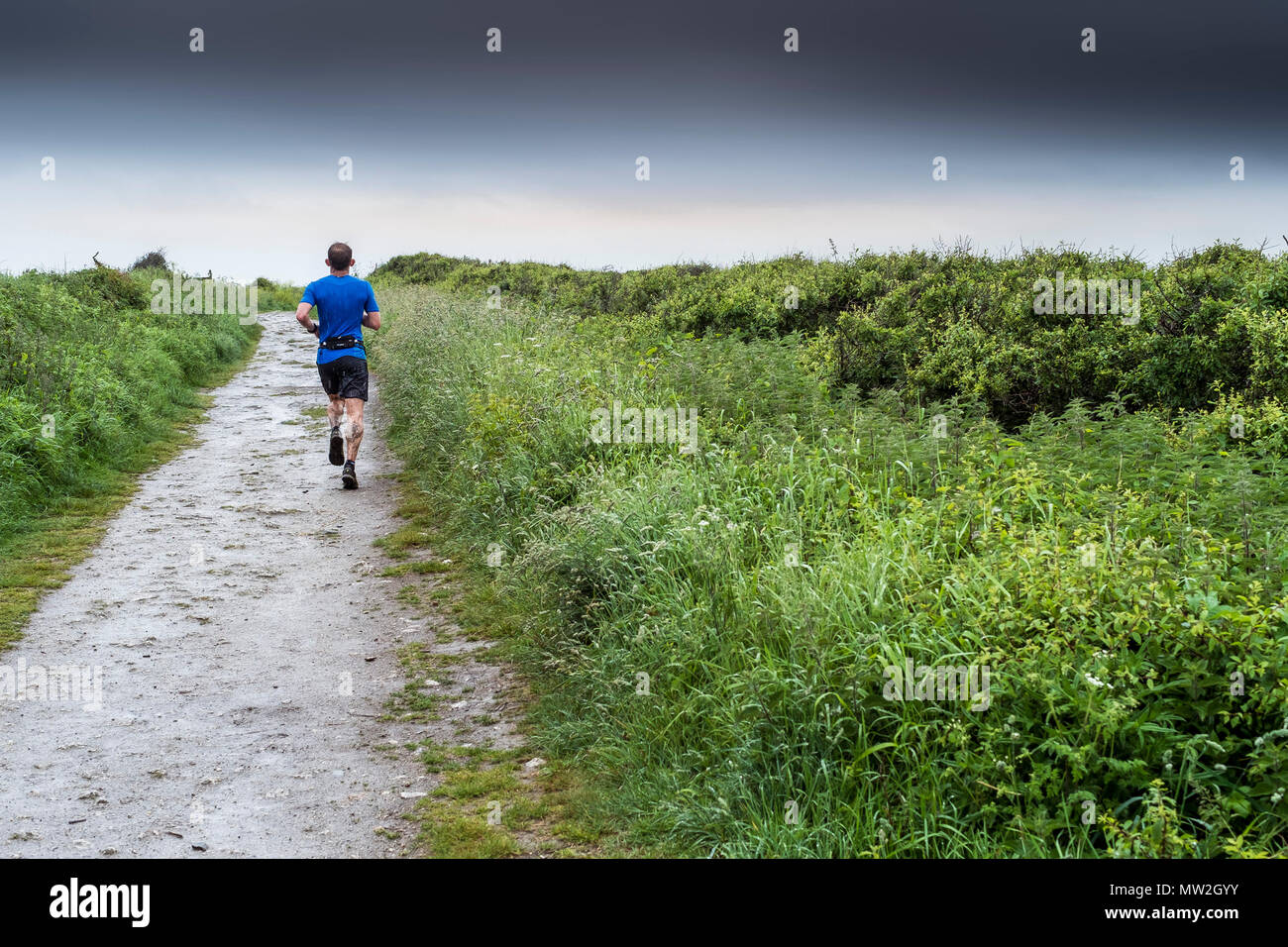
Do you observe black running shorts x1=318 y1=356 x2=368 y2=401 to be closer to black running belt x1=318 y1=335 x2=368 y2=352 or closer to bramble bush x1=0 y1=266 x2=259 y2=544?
black running belt x1=318 y1=335 x2=368 y2=352

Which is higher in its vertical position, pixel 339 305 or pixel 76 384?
pixel 339 305

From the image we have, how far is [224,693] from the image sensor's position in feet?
20.0

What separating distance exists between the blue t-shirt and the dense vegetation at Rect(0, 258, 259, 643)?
10.1ft

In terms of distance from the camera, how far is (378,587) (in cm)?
816

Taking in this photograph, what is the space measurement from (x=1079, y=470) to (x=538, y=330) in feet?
31.8

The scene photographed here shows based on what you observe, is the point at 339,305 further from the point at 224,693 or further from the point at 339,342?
the point at 224,693

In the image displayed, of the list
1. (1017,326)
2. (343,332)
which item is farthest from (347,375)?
(1017,326)

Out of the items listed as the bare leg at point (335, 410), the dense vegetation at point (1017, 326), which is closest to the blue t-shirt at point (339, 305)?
the bare leg at point (335, 410)

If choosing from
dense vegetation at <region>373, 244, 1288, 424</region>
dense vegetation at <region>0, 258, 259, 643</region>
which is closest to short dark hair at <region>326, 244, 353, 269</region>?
dense vegetation at <region>0, 258, 259, 643</region>

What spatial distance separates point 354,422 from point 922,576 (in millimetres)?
8426

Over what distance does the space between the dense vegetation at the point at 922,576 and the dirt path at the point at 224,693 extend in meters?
0.97

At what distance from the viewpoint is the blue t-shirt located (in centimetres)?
1127

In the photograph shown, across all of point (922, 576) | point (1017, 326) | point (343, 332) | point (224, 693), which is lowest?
point (224, 693)

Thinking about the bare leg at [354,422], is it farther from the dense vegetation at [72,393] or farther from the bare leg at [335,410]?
the dense vegetation at [72,393]
